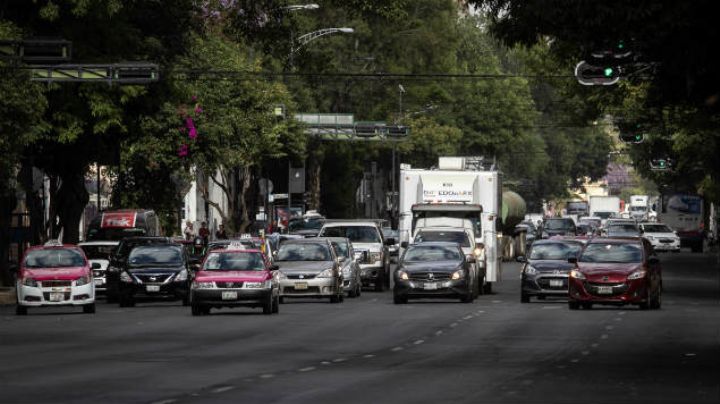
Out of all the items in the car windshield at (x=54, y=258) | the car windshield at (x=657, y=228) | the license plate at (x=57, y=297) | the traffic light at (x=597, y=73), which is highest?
the traffic light at (x=597, y=73)

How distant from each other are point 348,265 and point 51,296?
10435 millimetres

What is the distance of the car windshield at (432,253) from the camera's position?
46312mm

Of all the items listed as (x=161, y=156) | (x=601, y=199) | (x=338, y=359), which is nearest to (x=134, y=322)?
(x=338, y=359)

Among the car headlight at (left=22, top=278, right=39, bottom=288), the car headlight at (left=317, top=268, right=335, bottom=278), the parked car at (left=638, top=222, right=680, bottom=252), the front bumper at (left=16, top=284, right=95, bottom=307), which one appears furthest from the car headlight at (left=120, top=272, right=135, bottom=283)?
the parked car at (left=638, top=222, right=680, bottom=252)

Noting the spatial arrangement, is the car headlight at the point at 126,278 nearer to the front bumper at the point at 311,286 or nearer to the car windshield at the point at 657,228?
the front bumper at the point at 311,286

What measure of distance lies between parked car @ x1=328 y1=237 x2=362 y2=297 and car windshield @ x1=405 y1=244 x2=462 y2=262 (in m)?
3.28

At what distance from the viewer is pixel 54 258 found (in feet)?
143

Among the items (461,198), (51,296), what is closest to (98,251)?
(51,296)

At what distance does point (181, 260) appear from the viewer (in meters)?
47.1

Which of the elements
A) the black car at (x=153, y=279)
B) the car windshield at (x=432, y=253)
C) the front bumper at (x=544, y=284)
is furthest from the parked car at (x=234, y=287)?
the front bumper at (x=544, y=284)

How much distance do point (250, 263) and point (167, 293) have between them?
5847 millimetres

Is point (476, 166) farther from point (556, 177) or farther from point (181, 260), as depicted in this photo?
point (556, 177)

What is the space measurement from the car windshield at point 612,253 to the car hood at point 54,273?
11875 millimetres

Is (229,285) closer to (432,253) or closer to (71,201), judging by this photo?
(432,253)
